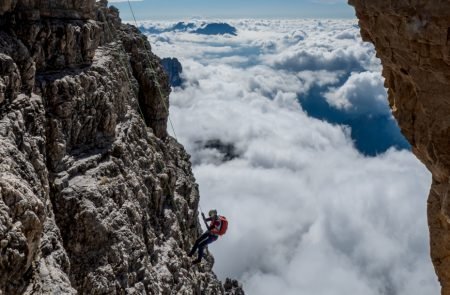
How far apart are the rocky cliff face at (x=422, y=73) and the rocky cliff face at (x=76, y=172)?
16.1m

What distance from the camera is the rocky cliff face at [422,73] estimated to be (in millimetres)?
13469

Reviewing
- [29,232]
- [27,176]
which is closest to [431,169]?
[29,232]

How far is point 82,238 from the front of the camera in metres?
26.4

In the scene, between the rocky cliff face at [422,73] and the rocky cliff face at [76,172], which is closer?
the rocky cliff face at [422,73]

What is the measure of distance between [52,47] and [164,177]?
14985 millimetres

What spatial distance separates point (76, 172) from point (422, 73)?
2172cm

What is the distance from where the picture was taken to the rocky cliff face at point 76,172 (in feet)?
65.4

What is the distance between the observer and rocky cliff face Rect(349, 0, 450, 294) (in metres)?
13.5

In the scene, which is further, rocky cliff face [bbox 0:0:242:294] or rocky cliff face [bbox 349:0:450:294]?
rocky cliff face [bbox 0:0:242:294]

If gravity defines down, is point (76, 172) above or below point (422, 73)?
below

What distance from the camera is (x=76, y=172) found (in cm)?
2842

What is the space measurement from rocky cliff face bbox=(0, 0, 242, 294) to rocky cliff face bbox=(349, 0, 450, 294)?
16.1 metres

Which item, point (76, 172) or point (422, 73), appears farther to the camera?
point (76, 172)

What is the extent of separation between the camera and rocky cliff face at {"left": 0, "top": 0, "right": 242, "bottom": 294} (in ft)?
65.4
